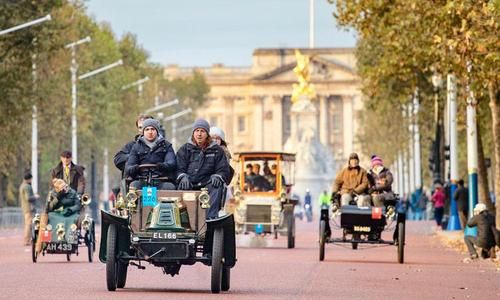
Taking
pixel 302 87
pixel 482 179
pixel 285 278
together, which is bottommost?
pixel 285 278

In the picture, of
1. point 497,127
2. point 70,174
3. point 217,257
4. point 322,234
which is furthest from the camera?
point 497,127

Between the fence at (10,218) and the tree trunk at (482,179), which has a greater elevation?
the tree trunk at (482,179)

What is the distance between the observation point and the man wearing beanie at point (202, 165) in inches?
903

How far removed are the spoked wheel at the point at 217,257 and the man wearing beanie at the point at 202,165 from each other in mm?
473

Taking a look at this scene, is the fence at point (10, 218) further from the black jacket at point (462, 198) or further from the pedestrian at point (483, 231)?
the pedestrian at point (483, 231)

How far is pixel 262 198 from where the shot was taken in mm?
44375

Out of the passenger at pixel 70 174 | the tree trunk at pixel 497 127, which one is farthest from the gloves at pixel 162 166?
the tree trunk at pixel 497 127

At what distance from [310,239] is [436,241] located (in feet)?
11.5

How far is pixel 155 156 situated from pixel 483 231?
14.2 meters

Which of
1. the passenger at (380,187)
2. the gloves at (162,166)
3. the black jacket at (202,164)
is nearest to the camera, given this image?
the gloves at (162,166)

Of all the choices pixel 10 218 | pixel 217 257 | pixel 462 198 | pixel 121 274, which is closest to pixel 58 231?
pixel 121 274

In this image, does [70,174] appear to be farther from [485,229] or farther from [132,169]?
[132,169]

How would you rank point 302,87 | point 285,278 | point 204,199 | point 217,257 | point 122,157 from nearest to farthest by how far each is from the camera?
point 217,257, point 204,199, point 122,157, point 285,278, point 302,87

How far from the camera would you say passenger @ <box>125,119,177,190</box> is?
23.0 m
